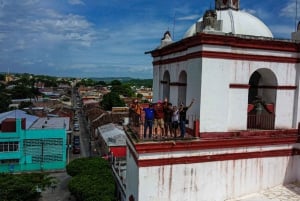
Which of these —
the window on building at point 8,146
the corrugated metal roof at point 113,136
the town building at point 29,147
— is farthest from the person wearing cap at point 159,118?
the window on building at point 8,146

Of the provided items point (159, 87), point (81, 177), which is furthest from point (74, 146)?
point (159, 87)

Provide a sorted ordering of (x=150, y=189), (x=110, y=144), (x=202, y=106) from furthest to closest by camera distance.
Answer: (x=110, y=144), (x=202, y=106), (x=150, y=189)

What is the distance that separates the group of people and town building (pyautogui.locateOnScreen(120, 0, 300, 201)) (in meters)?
0.37

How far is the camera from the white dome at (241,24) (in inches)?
400

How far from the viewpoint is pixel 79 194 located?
21062 millimetres

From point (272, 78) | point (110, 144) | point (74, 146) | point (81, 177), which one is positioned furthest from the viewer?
point (74, 146)

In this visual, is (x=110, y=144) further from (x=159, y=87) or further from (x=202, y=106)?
(x=202, y=106)

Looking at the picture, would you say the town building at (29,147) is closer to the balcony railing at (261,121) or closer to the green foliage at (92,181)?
the green foliage at (92,181)

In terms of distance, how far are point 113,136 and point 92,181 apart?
1298 cm

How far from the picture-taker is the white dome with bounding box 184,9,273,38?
33.3 feet

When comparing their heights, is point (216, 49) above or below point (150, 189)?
above

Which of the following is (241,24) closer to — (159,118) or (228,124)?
(228,124)

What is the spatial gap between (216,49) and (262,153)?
356 centimetres

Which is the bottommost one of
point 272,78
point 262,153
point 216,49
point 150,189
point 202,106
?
point 150,189
